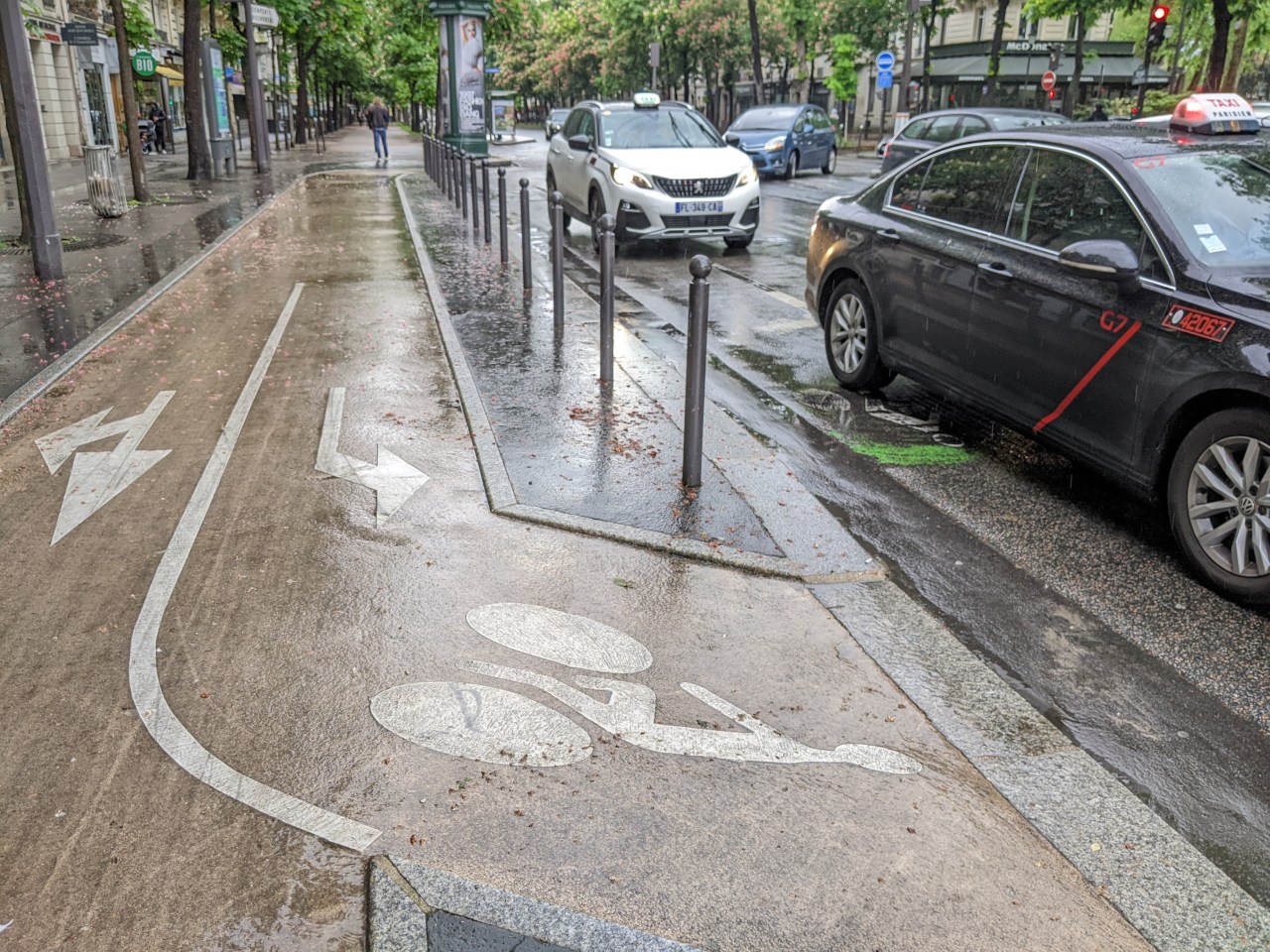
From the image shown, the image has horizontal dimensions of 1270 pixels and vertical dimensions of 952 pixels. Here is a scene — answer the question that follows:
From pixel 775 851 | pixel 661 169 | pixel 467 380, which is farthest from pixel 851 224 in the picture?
pixel 661 169

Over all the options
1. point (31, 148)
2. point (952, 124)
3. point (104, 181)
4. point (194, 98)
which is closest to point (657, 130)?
point (952, 124)

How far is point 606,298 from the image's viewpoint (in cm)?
739

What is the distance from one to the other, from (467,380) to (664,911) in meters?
5.44

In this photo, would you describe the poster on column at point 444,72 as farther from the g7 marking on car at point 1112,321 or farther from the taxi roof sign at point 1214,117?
the g7 marking on car at point 1112,321

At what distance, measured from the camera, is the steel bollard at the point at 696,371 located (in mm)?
5379

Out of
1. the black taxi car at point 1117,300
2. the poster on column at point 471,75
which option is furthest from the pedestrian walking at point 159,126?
the black taxi car at point 1117,300

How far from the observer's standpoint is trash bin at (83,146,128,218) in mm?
16953

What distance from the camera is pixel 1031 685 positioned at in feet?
12.7

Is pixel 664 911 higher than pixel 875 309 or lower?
lower

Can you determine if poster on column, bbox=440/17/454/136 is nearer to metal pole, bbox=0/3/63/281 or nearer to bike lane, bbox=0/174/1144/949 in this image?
metal pole, bbox=0/3/63/281

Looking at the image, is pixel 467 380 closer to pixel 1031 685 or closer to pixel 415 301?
pixel 415 301

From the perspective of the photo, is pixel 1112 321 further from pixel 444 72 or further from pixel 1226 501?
pixel 444 72

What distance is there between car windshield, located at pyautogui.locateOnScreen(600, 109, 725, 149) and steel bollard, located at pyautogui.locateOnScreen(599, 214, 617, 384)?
290 inches

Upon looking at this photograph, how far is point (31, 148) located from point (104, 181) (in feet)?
20.0
